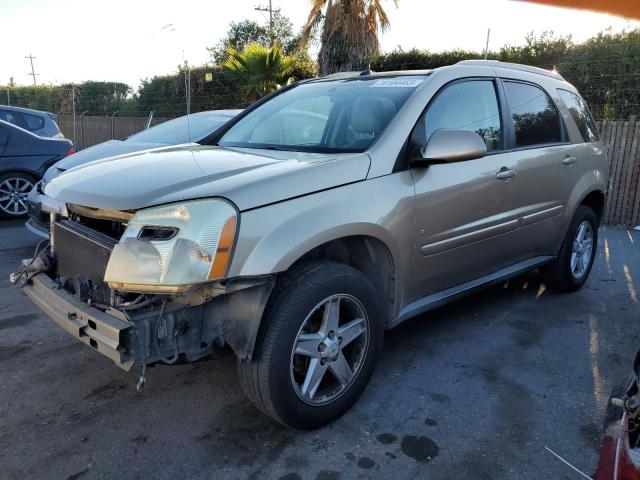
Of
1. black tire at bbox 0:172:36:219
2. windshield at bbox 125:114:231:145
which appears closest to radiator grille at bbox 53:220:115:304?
windshield at bbox 125:114:231:145

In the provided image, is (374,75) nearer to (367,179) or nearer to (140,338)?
(367,179)

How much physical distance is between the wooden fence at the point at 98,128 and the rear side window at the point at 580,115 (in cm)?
1236

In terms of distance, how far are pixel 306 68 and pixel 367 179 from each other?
11213 millimetres

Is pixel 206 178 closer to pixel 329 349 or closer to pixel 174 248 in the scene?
pixel 174 248

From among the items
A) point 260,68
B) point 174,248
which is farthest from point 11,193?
point 174,248

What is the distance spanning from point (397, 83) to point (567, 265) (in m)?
2.44

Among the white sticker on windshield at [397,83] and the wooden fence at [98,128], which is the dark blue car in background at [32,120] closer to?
the wooden fence at [98,128]

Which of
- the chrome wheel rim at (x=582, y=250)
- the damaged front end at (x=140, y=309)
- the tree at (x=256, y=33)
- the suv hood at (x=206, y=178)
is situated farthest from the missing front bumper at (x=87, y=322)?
the tree at (x=256, y=33)

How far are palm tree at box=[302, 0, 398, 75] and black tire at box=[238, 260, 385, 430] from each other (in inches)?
395

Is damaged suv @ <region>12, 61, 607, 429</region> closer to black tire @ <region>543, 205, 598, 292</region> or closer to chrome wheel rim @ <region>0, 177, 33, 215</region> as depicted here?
black tire @ <region>543, 205, 598, 292</region>

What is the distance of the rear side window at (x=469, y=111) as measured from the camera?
3.33 m

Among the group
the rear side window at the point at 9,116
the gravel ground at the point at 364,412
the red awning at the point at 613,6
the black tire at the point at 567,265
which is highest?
the red awning at the point at 613,6

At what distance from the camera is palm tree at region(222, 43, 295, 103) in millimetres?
11812

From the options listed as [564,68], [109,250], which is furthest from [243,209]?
[564,68]
